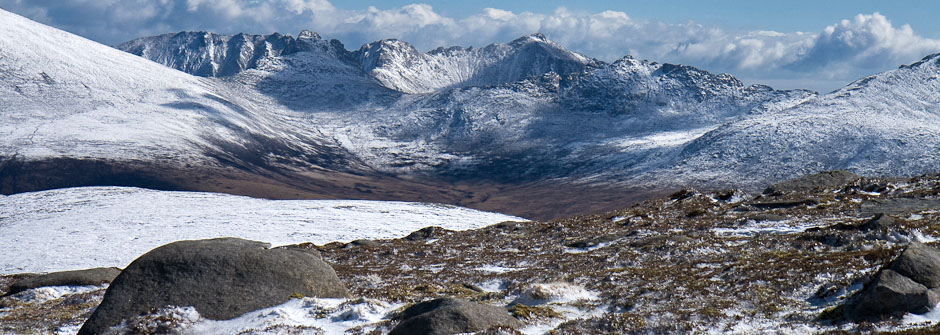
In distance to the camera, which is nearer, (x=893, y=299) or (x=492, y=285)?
(x=893, y=299)

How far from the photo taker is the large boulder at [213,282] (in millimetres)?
22125

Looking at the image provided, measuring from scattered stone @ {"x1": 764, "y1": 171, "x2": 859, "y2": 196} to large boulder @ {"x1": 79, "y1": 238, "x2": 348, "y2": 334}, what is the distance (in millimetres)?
46111

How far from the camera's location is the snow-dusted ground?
7107 centimetres

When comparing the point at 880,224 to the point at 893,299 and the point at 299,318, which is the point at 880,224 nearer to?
the point at 893,299

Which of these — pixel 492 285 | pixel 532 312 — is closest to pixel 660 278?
pixel 492 285

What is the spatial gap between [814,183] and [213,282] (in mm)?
56509

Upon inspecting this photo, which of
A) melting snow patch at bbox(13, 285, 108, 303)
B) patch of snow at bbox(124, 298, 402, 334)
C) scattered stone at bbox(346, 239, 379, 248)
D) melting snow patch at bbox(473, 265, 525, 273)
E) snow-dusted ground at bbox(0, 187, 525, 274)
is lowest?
snow-dusted ground at bbox(0, 187, 525, 274)

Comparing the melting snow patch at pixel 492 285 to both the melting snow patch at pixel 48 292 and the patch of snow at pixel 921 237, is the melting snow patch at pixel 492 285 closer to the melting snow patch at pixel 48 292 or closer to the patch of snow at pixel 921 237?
the patch of snow at pixel 921 237

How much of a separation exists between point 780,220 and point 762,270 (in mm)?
18753

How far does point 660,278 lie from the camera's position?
26.0m

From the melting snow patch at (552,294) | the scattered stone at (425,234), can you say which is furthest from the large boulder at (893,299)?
the scattered stone at (425,234)

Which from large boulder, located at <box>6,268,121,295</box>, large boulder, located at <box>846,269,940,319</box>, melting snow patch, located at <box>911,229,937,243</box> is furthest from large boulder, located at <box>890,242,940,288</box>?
large boulder, located at <box>6,268,121,295</box>

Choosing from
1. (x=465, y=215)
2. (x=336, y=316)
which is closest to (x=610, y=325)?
(x=336, y=316)

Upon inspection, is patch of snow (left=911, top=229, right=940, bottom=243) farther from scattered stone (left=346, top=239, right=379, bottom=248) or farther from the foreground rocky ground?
scattered stone (left=346, top=239, right=379, bottom=248)
